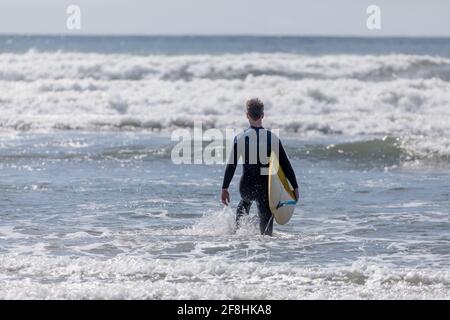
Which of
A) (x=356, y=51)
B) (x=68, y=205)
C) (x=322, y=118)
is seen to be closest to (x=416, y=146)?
(x=322, y=118)

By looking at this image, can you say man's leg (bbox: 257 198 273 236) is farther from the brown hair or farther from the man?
the brown hair

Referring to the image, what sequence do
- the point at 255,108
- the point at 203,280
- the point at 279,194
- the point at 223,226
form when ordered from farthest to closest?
the point at 223,226
the point at 279,194
the point at 255,108
the point at 203,280

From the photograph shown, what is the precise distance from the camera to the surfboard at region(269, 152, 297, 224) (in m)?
9.11

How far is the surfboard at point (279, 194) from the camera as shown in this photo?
9.11 meters

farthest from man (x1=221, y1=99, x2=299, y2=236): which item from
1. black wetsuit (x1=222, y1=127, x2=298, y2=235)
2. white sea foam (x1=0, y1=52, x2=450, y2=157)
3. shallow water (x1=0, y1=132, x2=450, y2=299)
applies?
white sea foam (x1=0, y1=52, x2=450, y2=157)

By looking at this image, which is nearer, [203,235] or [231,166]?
[231,166]

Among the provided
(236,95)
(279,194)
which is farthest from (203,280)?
(236,95)

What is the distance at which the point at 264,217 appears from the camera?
30.6ft

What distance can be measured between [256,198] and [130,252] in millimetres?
1465

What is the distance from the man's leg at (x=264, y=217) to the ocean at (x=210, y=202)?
136mm

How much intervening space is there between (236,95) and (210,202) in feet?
56.6

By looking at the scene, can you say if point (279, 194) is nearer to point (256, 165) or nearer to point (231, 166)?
point (256, 165)
